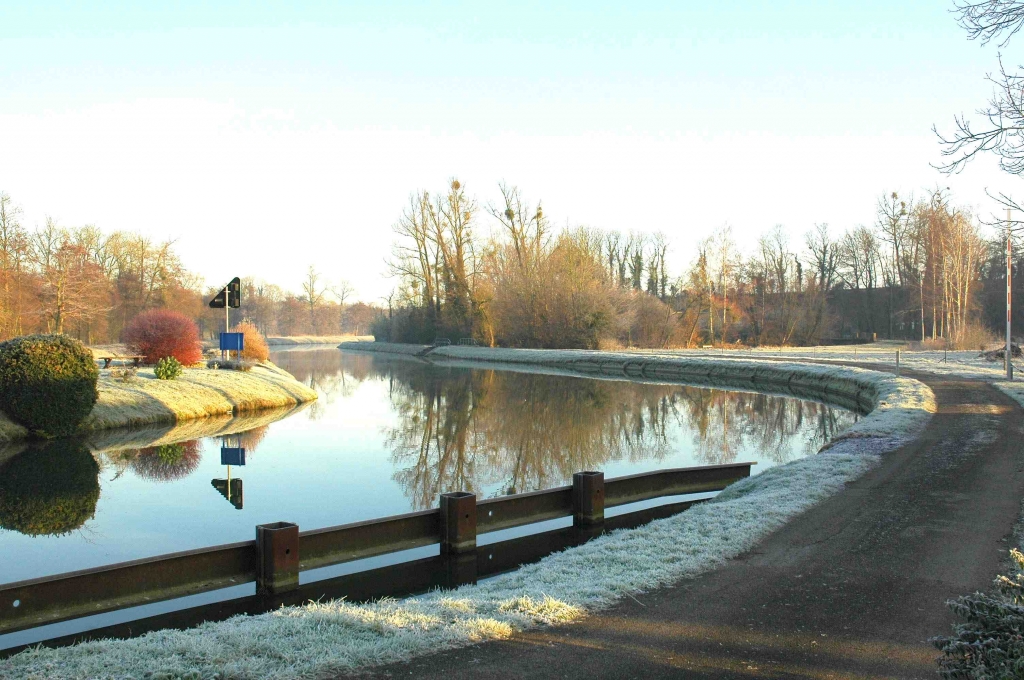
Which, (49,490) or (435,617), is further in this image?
(49,490)

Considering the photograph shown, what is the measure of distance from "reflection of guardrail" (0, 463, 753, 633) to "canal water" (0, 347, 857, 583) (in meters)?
2.40

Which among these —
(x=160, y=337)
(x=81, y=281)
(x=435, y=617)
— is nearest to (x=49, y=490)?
(x=435, y=617)

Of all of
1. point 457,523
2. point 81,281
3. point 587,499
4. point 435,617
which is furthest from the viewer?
point 81,281

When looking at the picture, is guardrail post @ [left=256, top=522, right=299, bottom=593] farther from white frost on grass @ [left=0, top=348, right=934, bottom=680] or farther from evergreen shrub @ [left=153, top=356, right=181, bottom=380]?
evergreen shrub @ [left=153, top=356, right=181, bottom=380]

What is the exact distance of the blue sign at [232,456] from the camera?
14.1 meters

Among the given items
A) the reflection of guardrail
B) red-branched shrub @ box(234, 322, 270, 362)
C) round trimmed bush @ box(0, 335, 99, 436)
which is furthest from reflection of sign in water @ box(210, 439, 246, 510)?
red-branched shrub @ box(234, 322, 270, 362)

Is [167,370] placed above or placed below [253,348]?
below

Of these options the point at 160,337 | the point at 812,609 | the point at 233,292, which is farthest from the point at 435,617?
the point at 233,292

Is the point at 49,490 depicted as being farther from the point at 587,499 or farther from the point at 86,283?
the point at 86,283

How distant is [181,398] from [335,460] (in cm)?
865

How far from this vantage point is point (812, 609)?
17.6 ft

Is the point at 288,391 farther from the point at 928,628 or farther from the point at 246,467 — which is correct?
the point at 928,628

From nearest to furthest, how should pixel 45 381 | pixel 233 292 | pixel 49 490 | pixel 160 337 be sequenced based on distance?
pixel 49 490, pixel 45 381, pixel 160 337, pixel 233 292

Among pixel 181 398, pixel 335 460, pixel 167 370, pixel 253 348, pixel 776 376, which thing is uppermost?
pixel 253 348
